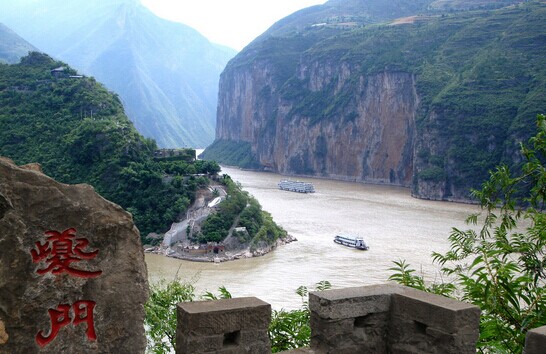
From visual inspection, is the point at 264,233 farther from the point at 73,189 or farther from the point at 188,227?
the point at 73,189

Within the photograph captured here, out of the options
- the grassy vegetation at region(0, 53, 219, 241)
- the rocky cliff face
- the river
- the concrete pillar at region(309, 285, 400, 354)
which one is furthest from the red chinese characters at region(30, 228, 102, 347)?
the rocky cliff face

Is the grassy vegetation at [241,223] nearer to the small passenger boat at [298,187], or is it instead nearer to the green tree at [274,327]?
the small passenger boat at [298,187]

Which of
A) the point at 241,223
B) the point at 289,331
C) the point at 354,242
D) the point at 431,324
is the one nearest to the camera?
the point at 431,324

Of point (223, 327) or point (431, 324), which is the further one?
point (431, 324)

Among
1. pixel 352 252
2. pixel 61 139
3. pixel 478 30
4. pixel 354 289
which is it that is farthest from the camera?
pixel 478 30

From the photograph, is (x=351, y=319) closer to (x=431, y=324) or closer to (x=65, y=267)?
(x=431, y=324)

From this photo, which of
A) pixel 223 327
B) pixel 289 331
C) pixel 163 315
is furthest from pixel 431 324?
pixel 163 315

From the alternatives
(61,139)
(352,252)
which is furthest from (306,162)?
(352,252)
